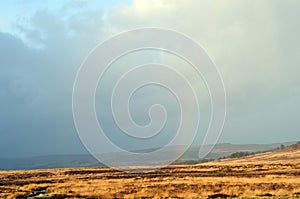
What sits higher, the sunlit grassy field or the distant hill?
the distant hill

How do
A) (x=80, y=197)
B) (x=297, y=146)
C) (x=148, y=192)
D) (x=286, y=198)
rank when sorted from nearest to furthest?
(x=286, y=198)
(x=80, y=197)
(x=148, y=192)
(x=297, y=146)

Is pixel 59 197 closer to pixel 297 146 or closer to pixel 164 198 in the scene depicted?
pixel 164 198

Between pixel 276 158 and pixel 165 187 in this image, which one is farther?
pixel 276 158

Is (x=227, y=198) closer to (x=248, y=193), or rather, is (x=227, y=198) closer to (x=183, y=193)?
(x=248, y=193)

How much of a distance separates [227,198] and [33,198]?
1711 centimetres

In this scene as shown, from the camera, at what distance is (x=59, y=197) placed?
37969mm

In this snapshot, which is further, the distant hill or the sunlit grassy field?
the distant hill

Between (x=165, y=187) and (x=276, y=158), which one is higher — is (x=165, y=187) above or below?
below

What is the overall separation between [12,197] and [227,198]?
1921 centimetres

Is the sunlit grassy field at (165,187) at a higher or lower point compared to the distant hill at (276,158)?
lower

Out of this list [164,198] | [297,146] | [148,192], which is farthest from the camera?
[297,146]

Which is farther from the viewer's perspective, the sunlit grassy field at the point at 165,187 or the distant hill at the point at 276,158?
the distant hill at the point at 276,158

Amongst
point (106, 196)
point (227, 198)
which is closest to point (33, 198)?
point (106, 196)

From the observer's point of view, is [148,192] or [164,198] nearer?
[164,198]
